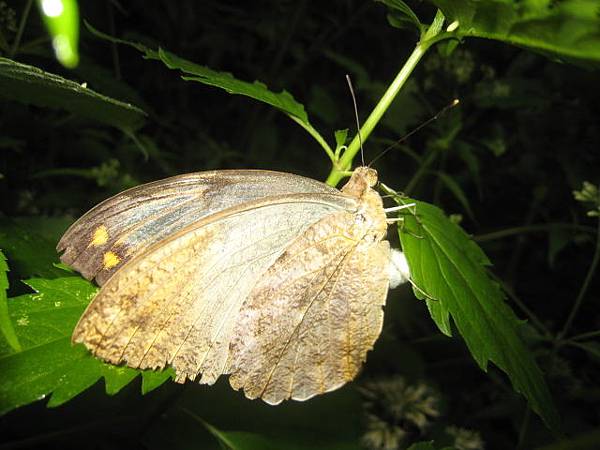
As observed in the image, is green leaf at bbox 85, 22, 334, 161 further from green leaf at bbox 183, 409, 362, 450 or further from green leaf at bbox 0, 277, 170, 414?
green leaf at bbox 183, 409, 362, 450

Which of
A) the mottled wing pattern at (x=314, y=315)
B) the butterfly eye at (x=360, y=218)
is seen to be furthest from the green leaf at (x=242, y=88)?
the mottled wing pattern at (x=314, y=315)

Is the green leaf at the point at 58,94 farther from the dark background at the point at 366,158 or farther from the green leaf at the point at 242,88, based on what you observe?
the dark background at the point at 366,158

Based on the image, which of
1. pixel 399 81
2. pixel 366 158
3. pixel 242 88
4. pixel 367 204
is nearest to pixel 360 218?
pixel 367 204

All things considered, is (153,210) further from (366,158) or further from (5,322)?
(366,158)

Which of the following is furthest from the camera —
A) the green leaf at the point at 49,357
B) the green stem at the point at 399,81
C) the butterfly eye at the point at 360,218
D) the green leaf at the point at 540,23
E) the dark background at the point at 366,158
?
the dark background at the point at 366,158

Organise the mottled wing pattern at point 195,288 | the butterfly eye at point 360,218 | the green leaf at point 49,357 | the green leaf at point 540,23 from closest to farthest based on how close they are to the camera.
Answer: the green leaf at point 540,23 < the green leaf at point 49,357 < the mottled wing pattern at point 195,288 < the butterfly eye at point 360,218

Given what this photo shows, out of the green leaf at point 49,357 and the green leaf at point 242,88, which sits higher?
the green leaf at point 242,88

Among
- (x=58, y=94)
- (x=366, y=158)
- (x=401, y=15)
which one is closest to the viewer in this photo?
(x=58, y=94)
